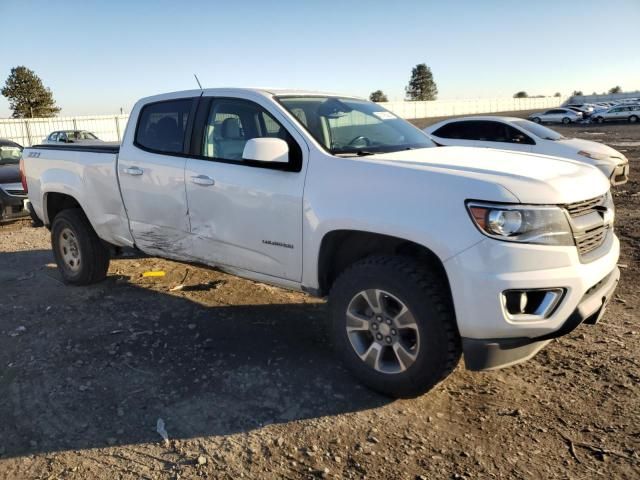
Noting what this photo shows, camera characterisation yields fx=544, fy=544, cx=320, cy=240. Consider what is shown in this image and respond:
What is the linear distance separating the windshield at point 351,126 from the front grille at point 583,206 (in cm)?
134

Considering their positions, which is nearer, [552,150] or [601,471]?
[601,471]

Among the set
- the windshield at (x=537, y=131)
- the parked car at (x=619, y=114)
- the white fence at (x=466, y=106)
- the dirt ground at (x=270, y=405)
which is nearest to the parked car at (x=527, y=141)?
the windshield at (x=537, y=131)

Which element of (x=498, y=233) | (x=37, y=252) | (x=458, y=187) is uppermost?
(x=458, y=187)

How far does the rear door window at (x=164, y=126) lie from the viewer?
178 inches

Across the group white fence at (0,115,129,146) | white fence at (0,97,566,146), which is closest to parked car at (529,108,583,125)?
white fence at (0,97,566,146)

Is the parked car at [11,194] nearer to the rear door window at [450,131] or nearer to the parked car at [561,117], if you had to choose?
the rear door window at [450,131]

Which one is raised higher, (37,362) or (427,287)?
(427,287)

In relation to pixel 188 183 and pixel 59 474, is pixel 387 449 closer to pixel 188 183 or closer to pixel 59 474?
pixel 59 474

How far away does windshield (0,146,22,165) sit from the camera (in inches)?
421

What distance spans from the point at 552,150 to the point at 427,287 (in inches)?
350

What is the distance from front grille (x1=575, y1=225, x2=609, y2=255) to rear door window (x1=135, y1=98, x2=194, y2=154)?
302cm

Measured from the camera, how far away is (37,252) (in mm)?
7531

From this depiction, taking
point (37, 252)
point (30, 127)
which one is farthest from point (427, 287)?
point (30, 127)

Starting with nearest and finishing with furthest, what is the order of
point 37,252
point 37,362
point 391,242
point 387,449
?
point 387,449
point 391,242
point 37,362
point 37,252
